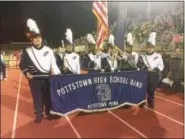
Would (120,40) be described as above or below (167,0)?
below

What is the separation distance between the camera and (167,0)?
2803mm

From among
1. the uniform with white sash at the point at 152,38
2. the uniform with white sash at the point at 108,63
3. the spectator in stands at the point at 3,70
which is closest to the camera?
the spectator in stands at the point at 3,70

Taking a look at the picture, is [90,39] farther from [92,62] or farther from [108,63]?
[108,63]

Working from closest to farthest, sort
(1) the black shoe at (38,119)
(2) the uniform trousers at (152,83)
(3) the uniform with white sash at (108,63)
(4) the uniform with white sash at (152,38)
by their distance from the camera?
(1) the black shoe at (38,119) < (3) the uniform with white sash at (108,63) < (4) the uniform with white sash at (152,38) < (2) the uniform trousers at (152,83)

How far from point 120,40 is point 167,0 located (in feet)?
2.06

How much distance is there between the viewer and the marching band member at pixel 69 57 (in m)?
2.44

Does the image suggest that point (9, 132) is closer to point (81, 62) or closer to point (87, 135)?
point (87, 135)

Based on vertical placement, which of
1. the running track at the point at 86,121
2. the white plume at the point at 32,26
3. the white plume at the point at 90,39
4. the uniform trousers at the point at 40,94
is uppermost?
the white plume at the point at 32,26

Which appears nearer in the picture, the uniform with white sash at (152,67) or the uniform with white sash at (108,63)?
the uniform with white sash at (108,63)

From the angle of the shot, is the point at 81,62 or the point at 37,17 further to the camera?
the point at 81,62

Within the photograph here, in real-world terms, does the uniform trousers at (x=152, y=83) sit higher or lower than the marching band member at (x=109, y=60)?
lower

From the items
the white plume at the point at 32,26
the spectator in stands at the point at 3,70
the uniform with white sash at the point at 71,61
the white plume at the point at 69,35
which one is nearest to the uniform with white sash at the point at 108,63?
the uniform with white sash at the point at 71,61

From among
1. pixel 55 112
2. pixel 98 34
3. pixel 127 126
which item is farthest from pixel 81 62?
pixel 127 126

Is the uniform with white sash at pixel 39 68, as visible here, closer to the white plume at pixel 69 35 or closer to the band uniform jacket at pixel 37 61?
the band uniform jacket at pixel 37 61
